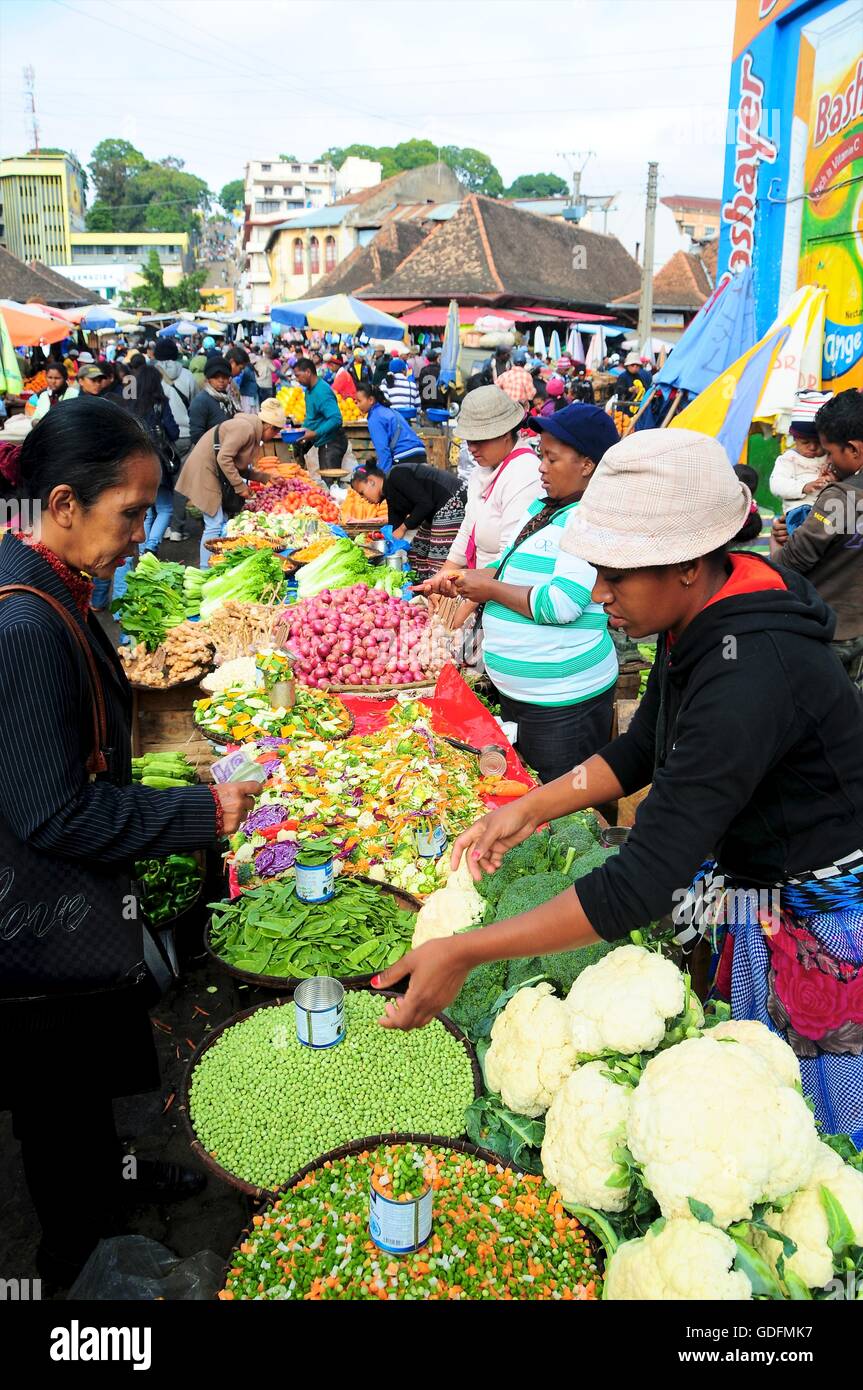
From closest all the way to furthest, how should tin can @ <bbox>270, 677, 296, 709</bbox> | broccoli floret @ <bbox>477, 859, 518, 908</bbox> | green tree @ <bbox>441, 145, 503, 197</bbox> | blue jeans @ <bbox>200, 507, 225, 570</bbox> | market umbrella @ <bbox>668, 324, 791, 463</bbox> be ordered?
broccoli floret @ <bbox>477, 859, 518, 908</bbox> < tin can @ <bbox>270, 677, 296, 709</bbox> < market umbrella @ <bbox>668, 324, 791, 463</bbox> < blue jeans @ <bbox>200, 507, 225, 570</bbox> < green tree @ <bbox>441, 145, 503, 197</bbox>

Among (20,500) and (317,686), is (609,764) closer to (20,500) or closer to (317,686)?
(20,500)

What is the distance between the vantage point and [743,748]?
152 cm

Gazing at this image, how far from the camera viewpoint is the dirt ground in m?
2.58

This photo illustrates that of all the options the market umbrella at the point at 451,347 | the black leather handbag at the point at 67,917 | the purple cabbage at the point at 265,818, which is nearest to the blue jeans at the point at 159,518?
the purple cabbage at the point at 265,818

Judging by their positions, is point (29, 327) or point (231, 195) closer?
point (29, 327)

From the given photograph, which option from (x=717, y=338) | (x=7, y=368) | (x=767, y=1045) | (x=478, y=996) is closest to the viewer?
(x=767, y=1045)

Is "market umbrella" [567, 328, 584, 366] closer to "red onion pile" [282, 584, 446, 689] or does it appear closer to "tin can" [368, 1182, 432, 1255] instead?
"red onion pile" [282, 584, 446, 689]

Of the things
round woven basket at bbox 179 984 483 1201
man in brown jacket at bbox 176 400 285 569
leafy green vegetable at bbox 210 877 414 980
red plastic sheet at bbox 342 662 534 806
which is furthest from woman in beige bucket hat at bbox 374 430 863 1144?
man in brown jacket at bbox 176 400 285 569

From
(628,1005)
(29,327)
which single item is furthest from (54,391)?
(628,1005)

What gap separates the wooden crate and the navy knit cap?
2.91m

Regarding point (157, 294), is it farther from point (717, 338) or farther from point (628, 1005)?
point (628, 1005)

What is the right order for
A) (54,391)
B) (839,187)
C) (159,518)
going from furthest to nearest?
1. (54,391)
2. (159,518)
3. (839,187)

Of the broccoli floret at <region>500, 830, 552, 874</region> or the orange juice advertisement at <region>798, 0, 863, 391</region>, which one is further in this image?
the orange juice advertisement at <region>798, 0, 863, 391</region>

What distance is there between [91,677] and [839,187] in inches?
295
